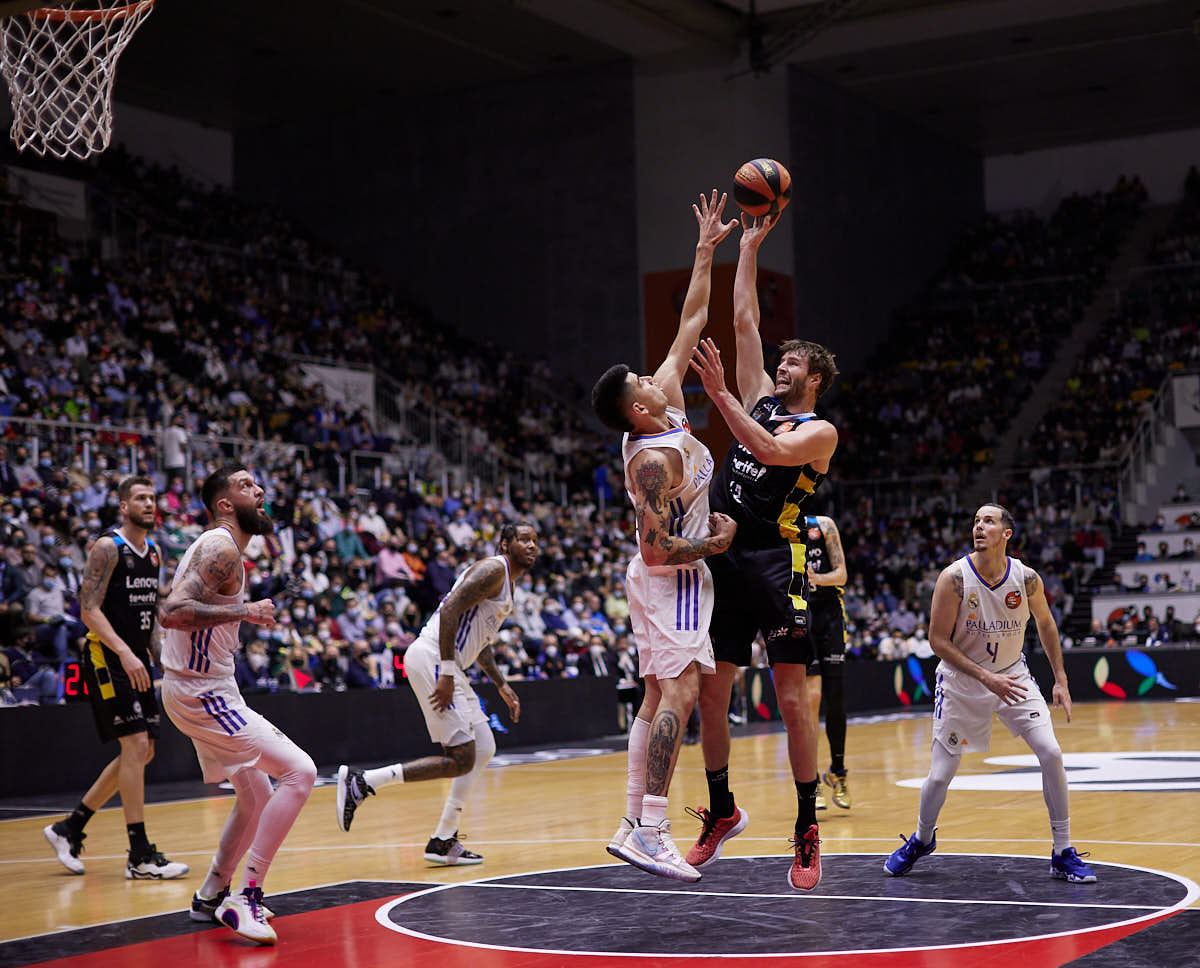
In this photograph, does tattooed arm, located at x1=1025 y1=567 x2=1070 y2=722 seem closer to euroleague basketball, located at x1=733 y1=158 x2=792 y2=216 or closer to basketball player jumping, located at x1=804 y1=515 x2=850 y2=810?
euroleague basketball, located at x1=733 y1=158 x2=792 y2=216

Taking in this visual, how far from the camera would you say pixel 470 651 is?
8789 mm

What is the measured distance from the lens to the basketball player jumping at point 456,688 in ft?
27.2

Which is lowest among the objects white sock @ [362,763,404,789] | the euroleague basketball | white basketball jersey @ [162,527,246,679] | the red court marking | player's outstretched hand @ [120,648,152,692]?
the red court marking

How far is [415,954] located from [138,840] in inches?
116

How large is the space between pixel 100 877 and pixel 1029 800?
607 cm

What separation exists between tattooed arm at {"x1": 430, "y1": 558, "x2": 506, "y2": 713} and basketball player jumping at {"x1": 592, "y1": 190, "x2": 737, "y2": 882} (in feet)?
6.34

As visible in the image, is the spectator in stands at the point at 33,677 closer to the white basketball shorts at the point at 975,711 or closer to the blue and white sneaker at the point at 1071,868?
the white basketball shorts at the point at 975,711

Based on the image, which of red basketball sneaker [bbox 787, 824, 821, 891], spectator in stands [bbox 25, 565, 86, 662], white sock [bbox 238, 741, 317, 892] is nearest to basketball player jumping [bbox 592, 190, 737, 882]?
red basketball sneaker [bbox 787, 824, 821, 891]

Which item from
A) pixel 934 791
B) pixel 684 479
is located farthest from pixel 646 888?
pixel 684 479

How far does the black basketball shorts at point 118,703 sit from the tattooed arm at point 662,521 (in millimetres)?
3508

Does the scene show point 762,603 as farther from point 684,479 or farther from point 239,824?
point 239,824

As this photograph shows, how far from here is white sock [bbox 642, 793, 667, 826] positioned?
6.23m

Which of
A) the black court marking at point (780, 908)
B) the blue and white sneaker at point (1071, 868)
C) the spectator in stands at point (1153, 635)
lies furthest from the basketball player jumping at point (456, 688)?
the spectator in stands at point (1153, 635)

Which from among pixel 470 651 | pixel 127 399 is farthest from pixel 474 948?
pixel 127 399
